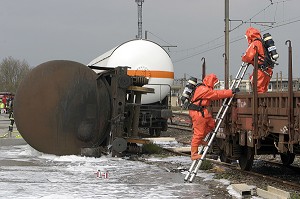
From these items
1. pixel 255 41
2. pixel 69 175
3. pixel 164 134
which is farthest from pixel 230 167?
pixel 164 134

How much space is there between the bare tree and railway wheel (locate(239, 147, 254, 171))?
256ft

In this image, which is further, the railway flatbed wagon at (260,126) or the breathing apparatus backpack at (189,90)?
the breathing apparatus backpack at (189,90)

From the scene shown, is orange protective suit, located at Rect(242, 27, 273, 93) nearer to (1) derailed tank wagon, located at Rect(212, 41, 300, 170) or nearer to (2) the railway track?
(1) derailed tank wagon, located at Rect(212, 41, 300, 170)

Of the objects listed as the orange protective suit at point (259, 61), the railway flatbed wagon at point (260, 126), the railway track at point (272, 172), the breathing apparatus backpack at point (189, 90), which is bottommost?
the railway track at point (272, 172)

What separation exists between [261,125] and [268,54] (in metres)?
2.25

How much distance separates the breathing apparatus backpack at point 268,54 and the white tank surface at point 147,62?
23.6ft

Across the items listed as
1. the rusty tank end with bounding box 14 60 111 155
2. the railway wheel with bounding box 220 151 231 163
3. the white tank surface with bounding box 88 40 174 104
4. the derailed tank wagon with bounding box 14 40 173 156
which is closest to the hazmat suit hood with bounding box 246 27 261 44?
the railway wheel with bounding box 220 151 231 163

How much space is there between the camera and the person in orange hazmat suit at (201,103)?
834 centimetres

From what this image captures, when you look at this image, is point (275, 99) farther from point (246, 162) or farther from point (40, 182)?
point (40, 182)

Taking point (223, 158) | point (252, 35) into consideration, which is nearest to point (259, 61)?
point (252, 35)

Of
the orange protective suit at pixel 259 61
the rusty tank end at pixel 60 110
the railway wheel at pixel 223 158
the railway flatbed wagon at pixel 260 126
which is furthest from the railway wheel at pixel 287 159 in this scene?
the rusty tank end at pixel 60 110

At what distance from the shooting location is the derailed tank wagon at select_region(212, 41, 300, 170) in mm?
6520

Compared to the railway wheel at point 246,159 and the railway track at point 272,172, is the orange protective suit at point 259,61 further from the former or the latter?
the railway track at point 272,172

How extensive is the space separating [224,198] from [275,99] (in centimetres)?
179
